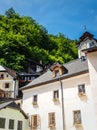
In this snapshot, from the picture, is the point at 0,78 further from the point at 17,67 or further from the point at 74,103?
the point at 74,103

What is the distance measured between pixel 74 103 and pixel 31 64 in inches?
1885

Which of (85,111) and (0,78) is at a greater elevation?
(0,78)

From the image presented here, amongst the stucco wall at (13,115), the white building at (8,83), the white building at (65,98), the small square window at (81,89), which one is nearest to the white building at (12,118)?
the stucco wall at (13,115)

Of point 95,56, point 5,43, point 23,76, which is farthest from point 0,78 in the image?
point 95,56

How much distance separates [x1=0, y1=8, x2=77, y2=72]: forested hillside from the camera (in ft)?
225

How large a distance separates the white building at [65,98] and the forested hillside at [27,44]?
37062 mm

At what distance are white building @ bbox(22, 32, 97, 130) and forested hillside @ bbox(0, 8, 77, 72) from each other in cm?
3706

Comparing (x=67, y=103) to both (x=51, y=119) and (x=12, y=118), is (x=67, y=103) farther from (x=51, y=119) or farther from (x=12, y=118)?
(x=12, y=118)

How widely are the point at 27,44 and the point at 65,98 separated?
162 feet

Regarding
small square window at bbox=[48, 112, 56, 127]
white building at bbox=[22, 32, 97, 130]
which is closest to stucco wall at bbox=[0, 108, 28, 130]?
white building at bbox=[22, 32, 97, 130]

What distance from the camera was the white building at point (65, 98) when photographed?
80.1 feet

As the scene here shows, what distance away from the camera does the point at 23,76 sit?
207 ft

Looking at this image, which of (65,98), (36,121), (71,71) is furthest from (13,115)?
(71,71)

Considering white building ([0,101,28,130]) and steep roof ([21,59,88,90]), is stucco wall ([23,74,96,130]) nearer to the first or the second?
steep roof ([21,59,88,90])
